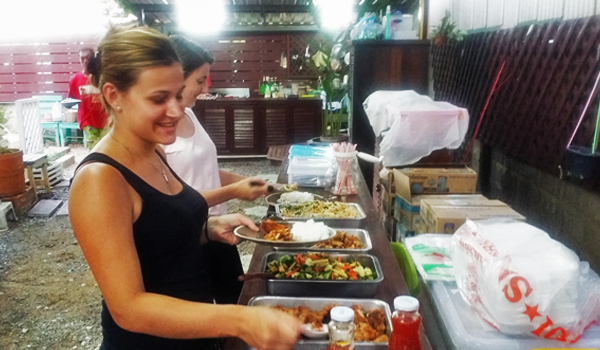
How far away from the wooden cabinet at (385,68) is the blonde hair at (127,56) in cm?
334

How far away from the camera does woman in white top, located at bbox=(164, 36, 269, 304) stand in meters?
2.06

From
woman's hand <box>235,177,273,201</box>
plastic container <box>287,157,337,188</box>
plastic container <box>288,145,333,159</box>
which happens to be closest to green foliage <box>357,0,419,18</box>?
plastic container <box>288,145,333,159</box>

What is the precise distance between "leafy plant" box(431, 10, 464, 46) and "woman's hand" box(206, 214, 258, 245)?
114 inches

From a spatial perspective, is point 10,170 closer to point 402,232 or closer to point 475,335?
Result: point 402,232

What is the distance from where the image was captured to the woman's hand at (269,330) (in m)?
0.97

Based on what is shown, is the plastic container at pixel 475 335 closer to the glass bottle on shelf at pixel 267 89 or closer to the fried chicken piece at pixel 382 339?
the fried chicken piece at pixel 382 339

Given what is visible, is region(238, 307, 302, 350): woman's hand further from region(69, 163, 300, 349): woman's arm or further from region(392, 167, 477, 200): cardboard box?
region(392, 167, 477, 200): cardboard box

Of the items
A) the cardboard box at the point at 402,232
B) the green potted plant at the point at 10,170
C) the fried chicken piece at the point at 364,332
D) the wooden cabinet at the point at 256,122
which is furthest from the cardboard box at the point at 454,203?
the wooden cabinet at the point at 256,122

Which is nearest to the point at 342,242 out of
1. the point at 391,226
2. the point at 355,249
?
the point at 355,249

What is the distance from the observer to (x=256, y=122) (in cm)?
842

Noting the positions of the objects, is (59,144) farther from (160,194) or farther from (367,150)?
(160,194)

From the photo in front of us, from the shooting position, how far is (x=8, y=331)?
10.3 feet

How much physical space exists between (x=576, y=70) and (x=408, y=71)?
231cm

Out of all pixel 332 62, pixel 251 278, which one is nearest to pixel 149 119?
pixel 251 278
